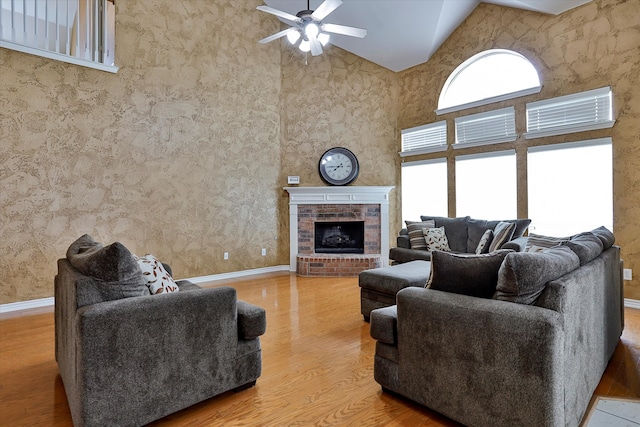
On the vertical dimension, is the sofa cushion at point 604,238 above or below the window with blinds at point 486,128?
below

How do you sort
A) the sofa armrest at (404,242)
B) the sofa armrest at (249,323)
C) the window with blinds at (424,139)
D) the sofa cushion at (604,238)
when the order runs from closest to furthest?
the sofa armrest at (249,323) < the sofa cushion at (604,238) < the sofa armrest at (404,242) < the window with blinds at (424,139)

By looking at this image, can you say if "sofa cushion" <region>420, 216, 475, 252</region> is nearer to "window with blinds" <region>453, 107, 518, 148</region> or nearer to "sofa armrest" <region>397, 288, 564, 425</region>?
"window with blinds" <region>453, 107, 518, 148</region>

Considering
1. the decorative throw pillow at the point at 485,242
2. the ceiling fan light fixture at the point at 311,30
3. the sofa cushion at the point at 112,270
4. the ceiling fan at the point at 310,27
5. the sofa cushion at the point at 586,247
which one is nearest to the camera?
the sofa cushion at the point at 112,270

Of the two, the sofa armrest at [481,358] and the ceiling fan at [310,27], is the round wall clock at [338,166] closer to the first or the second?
the ceiling fan at [310,27]

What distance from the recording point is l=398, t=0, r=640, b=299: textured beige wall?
3953 millimetres

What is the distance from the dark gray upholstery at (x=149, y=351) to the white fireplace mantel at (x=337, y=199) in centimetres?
392

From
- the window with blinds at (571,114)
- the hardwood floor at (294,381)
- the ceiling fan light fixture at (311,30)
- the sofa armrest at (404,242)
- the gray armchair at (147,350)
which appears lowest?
the hardwood floor at (294,381)

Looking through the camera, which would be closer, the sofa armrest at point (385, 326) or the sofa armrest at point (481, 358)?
the sofa armrest at point (481, 358)

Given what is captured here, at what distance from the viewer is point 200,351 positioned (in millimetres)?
1967

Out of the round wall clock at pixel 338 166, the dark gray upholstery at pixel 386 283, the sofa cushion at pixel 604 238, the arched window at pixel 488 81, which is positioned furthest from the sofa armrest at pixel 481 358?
the round wall clock at pixel 338 166

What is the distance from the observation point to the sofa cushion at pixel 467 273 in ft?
6.10

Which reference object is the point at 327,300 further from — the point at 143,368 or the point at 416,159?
the point at 416,159

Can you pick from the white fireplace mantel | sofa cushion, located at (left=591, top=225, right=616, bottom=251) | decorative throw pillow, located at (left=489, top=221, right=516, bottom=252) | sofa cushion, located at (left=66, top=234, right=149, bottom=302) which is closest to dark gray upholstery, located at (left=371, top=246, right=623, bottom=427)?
sofa cushion, located at (left=591, top=225, right=616, bottom=251)

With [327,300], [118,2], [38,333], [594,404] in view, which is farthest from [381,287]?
[118,2]
